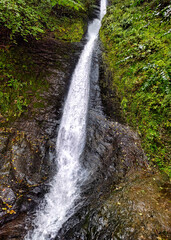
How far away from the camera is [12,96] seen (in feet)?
19.0

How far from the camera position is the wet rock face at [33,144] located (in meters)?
4.17

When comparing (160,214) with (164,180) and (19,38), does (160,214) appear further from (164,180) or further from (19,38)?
(19,38)

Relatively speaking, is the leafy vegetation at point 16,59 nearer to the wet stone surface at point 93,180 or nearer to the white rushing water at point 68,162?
the wet stone surface at point 93,180

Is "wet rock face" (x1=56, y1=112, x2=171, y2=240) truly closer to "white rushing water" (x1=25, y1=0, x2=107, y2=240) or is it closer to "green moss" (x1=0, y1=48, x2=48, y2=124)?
"white rushing water" (x1=25, y1=0, x2=107, y2=240)

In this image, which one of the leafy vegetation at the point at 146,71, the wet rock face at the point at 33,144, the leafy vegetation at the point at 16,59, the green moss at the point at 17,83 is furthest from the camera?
the green moss at the point at 17,83

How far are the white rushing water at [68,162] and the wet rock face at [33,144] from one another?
364 mm

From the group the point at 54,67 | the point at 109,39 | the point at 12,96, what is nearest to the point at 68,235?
the point at 12,96

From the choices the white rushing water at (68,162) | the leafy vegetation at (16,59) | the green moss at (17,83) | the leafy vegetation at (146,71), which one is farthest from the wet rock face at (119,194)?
the leafy vegetation at (16,59)

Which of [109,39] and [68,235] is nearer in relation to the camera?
[68,235]

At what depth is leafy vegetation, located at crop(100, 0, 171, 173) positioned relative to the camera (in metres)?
4.96

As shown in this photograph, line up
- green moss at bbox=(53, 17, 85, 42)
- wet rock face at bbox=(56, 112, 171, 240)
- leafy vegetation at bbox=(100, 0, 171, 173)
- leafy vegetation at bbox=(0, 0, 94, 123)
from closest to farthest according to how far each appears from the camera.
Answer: wet rock face at bbox=(56, 112, 171, 240) → leafy vegetation at bbox=(100, 0, 171, 173) → leafy vegetation at bbox=(0, 0, 94, 123) → green moss at bbox=(53, 17, 85, 42)

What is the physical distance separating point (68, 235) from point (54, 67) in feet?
24.3

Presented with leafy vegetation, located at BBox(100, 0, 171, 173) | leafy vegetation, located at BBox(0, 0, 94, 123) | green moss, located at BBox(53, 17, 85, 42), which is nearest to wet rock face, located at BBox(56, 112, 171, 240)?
leafy vegetation, located at BBox(100, 0, 171, 173)

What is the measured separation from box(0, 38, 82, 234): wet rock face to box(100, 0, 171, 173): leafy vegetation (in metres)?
3.30
